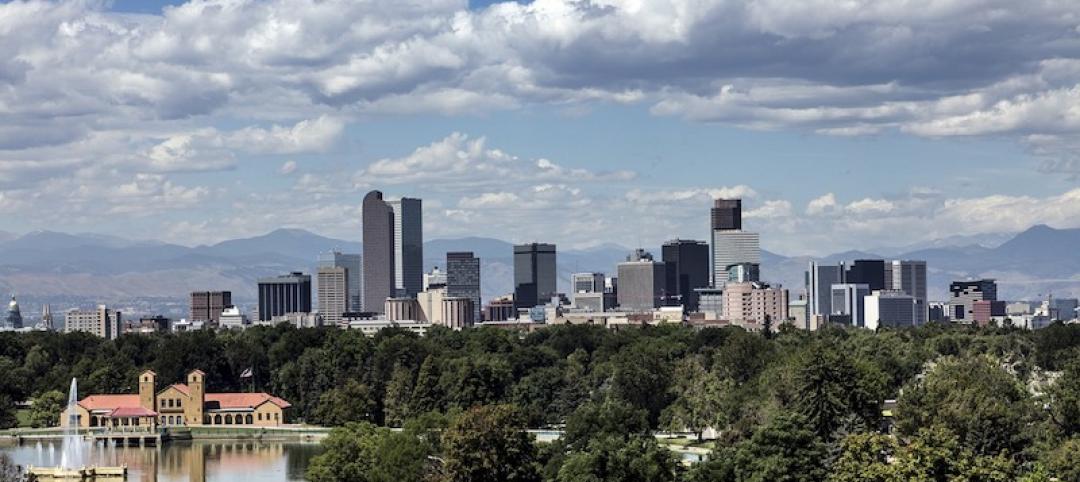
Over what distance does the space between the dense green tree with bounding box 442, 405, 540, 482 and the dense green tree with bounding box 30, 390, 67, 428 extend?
182 ft

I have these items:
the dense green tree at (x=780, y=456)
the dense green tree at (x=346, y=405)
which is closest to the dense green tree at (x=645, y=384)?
the dense green tree at (x=346, y=405)

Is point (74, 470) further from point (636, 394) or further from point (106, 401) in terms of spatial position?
point (106, 401)

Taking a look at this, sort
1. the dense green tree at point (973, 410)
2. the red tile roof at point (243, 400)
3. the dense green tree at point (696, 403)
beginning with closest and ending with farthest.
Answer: the dense green tree at point (973, 410) < the dense green tree at point (696, 403) < the red tile roof at point (243, 400)

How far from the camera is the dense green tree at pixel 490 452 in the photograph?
213ft

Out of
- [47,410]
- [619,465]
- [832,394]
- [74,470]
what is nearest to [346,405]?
[47,410]

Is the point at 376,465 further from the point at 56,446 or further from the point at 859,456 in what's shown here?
the point at 56,446

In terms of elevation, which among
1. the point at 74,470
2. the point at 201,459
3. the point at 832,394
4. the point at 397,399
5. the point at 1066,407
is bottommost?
the point at 201,459

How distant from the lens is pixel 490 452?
65062 millimetres

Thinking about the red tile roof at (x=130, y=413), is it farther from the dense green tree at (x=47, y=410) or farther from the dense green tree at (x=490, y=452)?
the dense green tree at (x=490, y=452)

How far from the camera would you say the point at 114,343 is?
139375mm

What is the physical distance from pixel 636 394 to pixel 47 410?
127ft

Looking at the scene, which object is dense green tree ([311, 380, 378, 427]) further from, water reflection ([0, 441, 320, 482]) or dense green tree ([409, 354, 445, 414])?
water reflection ([0, 441, 320, 482])

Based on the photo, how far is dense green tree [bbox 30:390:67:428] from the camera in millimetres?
114062

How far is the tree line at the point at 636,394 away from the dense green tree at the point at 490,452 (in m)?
0.07
